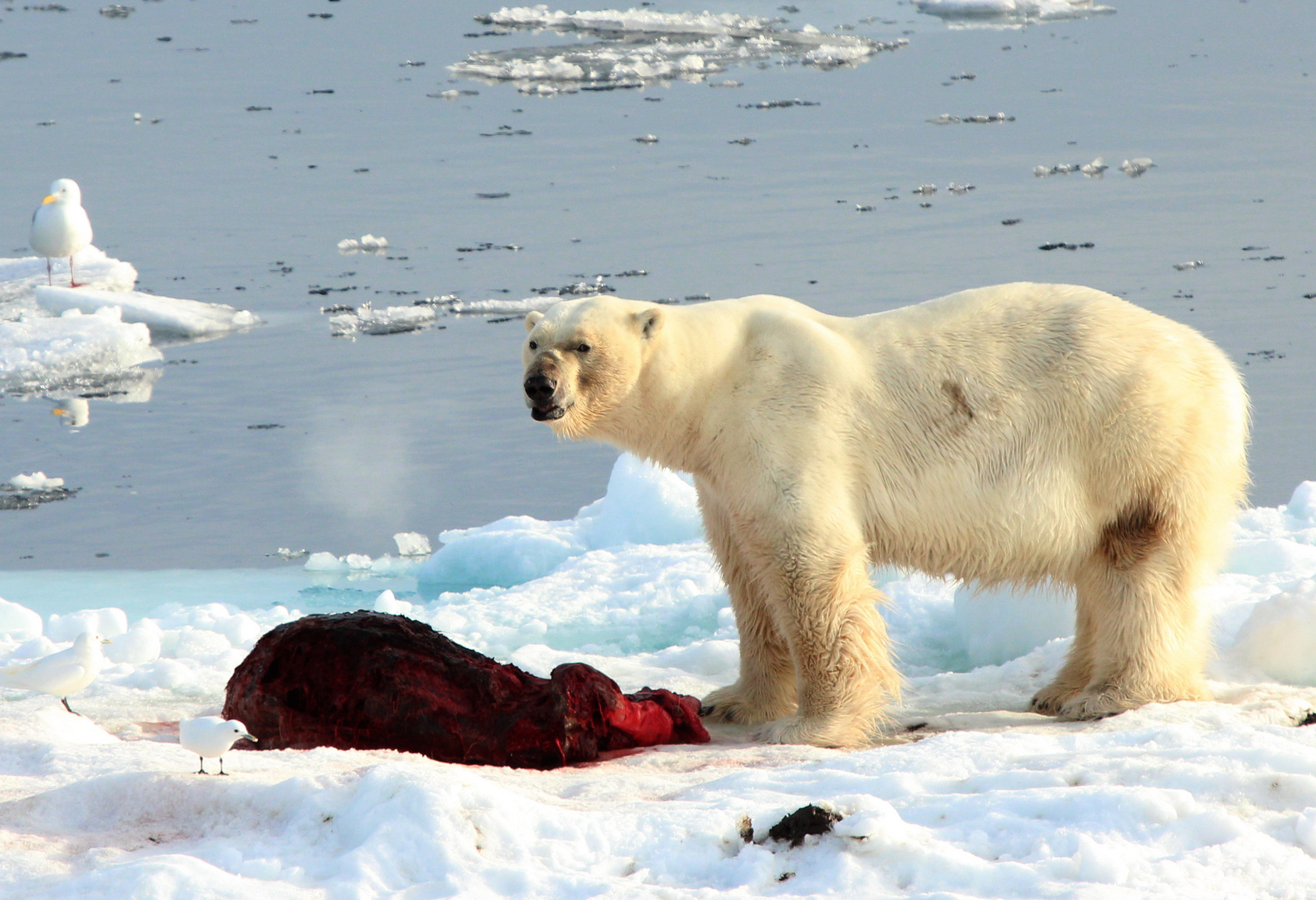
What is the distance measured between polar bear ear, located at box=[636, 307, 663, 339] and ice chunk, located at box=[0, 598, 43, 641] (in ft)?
11.0

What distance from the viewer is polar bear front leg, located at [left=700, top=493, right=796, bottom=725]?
17.6 ft

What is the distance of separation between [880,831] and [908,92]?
17436 millimetres

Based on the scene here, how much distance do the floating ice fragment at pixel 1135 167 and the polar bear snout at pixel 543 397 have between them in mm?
11734

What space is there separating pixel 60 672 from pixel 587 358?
6.15 feet

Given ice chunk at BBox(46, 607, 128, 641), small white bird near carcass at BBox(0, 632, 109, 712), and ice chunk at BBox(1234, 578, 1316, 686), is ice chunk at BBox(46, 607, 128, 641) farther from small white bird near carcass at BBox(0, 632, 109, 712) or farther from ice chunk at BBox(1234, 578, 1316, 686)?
ice chunk at BBox(1234, 578, 1316, 686)

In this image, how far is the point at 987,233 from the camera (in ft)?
42.0

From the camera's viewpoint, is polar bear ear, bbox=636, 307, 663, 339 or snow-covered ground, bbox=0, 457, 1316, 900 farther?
polar bear ear, bbox=636, 307, 663, 339

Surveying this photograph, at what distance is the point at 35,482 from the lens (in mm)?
8898

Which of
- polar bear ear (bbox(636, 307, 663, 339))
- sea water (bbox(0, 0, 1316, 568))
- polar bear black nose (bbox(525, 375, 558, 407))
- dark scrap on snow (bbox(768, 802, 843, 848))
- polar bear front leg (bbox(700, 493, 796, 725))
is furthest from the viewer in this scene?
sea water (bbox(0, 0, 1316, 568))

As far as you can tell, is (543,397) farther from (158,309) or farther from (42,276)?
(42,276)

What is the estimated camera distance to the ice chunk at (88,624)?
6535 millimetres

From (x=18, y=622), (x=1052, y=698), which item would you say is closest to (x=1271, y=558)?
(x=1052, y=698)

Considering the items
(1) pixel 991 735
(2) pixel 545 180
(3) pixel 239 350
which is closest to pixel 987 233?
(2) pixel 545 180

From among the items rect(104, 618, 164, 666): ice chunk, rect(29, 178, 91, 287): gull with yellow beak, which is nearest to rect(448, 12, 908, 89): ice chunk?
rect(29, 178, 91, 287): gull with yellow beak
